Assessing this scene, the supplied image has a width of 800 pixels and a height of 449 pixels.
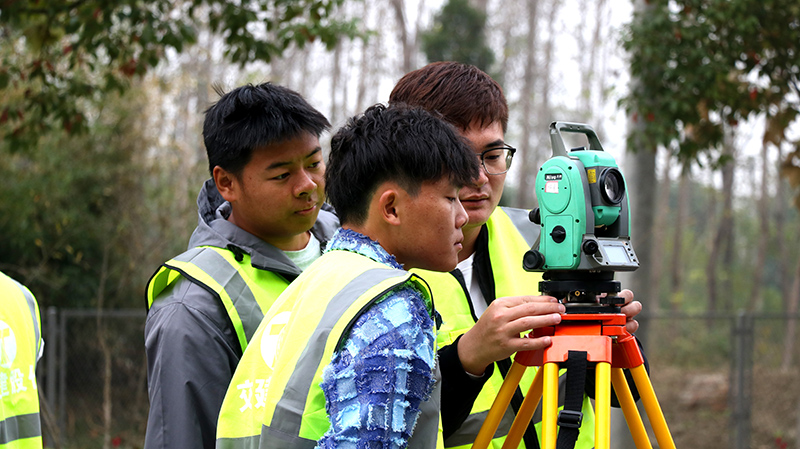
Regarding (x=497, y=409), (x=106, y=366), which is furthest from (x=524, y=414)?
(x=106, y=366)

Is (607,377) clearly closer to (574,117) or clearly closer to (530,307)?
(530,307)

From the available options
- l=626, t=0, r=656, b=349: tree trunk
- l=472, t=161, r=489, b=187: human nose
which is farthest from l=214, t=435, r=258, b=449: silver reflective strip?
l=626, t=0, r=656, b=349: tree trunk

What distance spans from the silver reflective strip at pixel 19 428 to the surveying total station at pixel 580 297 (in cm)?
130

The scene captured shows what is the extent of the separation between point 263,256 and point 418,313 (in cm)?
85

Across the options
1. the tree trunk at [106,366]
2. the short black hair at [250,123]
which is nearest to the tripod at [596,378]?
the short black hair at [250,123]

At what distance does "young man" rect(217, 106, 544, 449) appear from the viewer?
1158 mm

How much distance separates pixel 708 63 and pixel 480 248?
369 cm

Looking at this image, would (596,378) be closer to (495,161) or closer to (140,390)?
(495,161)

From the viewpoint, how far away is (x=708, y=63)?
4922mm

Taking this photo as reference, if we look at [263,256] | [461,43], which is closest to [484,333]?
[263,256]

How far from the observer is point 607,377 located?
4.58 ft

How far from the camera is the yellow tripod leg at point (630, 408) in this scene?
1.56 meters

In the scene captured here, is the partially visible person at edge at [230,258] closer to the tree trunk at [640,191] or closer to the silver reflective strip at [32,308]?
the silver reflective strip at [32,308]

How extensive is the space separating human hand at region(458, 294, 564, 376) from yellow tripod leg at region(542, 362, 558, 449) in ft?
0.17
